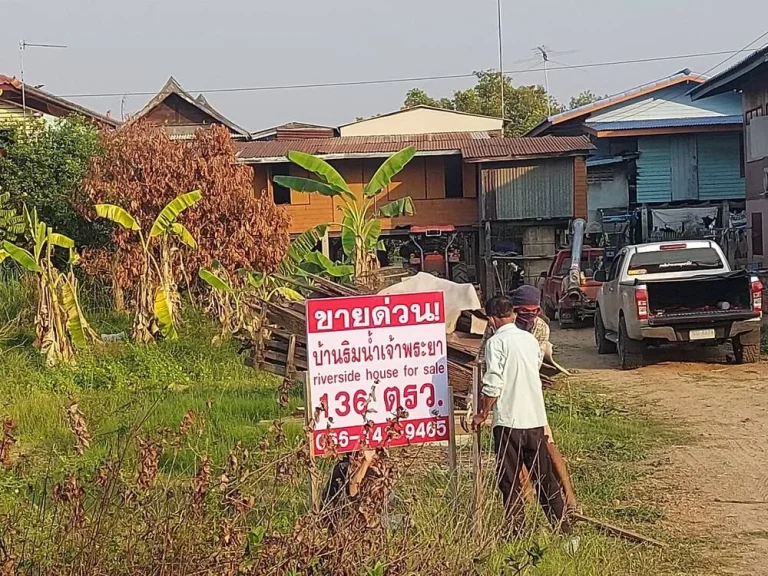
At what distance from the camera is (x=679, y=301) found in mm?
15688

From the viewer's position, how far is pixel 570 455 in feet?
31.5

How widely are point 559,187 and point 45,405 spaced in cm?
2157

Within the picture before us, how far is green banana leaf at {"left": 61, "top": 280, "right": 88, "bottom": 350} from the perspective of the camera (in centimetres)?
1642

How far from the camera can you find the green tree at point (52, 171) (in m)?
24.4

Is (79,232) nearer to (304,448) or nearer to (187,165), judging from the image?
(187,165)

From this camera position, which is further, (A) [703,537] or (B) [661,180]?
(B) [661,180]

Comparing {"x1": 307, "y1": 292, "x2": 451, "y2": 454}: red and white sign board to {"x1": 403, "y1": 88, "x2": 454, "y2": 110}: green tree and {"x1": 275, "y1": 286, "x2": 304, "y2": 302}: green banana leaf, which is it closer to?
{"x1": 275, "y1": 286, "x2": 304, "y2": 302}: green banana leaf

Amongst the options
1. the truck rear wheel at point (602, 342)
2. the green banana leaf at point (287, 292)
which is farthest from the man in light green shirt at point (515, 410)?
the truck rear wheel at point (602, 342)

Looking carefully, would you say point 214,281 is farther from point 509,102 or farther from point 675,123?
point 509,102

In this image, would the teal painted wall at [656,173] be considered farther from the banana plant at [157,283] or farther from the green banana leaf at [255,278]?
the banana plant at [157,283]

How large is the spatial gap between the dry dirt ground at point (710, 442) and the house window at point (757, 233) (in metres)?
7.83

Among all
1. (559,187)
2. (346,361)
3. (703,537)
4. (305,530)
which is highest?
(559,187)

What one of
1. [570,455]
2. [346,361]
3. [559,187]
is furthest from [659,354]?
[559,187]

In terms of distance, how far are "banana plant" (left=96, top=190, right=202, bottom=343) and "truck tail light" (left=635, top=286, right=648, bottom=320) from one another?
740 cm
